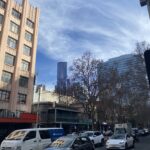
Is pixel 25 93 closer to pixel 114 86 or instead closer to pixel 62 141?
pixel 114 86

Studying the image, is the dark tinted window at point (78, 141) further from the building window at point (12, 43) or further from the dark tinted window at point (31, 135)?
the building window at point (12, 43)

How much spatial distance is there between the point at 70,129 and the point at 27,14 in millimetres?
26766

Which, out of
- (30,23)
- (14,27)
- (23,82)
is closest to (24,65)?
(23,82)

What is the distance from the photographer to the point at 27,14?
49062 millimetres

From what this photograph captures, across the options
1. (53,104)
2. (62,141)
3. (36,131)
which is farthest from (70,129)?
(62,141)

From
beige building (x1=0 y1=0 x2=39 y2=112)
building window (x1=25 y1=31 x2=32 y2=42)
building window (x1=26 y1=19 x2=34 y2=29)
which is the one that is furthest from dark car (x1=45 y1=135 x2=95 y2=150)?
building window (x1=26 y1=19 x2=34 y2=29)

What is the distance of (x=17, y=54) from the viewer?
4475 cm

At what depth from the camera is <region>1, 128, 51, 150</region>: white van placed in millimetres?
16156

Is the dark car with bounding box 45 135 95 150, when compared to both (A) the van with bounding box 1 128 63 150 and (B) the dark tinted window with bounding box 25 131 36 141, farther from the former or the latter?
(B) the dark tinted window with bounding box 25 131 36 141

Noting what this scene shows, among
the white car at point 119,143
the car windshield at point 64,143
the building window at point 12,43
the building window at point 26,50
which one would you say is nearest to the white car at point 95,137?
the white car at point 119,143

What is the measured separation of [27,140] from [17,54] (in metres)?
29.6

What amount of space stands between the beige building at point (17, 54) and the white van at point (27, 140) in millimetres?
23481

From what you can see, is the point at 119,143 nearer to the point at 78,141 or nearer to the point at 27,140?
the point at 27,140

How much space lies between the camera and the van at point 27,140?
16172 millimetres
